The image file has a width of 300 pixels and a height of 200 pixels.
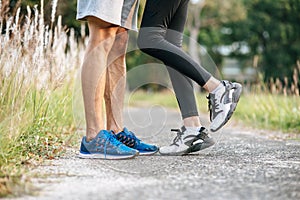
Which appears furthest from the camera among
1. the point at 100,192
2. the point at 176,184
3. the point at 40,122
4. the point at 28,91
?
the point at 40,122

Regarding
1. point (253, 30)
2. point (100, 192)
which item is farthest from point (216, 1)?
point (100, 192)

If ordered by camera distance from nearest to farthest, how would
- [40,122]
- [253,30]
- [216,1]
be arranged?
[40,122]
[216,1]
[253,30]

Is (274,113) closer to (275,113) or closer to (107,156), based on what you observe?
(275,113)

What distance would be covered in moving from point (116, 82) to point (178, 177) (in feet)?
3.42

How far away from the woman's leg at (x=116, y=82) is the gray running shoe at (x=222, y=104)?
57 cm

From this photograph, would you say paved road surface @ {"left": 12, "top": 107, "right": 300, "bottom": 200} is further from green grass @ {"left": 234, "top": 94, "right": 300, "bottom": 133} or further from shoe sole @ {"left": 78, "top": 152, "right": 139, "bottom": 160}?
green grass @ {"left": 234, "top": 94, "right": 300, "bottom": 133}

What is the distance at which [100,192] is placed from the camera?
2.15 m

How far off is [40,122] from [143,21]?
1141mm

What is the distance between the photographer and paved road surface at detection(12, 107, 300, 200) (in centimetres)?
212

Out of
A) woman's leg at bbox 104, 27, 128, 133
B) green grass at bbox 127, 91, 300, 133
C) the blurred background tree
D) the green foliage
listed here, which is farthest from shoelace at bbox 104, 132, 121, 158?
the green foliage

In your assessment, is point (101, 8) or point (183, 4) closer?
point (101, 8)

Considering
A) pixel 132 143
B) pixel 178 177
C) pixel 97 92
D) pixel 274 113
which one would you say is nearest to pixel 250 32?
pixel 274 113

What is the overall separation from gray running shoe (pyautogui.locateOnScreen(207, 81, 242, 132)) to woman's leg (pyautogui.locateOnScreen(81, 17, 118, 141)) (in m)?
0.65

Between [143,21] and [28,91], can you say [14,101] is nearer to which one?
[28,91]
